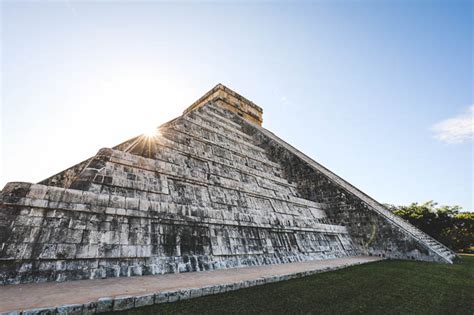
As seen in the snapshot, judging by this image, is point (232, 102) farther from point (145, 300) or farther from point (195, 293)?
point (145, 300)

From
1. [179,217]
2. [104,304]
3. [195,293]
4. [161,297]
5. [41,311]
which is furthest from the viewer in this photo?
[179,217]

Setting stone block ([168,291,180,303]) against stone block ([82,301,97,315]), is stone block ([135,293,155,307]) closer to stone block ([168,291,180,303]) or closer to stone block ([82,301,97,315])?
stone block ([168,291,180,303])

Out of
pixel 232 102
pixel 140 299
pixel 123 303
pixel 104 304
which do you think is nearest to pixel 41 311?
pixel 104 304

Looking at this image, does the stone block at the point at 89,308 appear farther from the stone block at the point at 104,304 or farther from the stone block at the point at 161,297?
the stone block at the point at 161,297

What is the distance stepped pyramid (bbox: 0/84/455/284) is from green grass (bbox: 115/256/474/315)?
1413 millimetres

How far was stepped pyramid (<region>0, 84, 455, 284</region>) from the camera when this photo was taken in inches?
132

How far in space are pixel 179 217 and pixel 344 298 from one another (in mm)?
3443

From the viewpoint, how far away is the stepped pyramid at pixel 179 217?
11.0 ft

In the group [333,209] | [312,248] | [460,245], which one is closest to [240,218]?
[312,248]

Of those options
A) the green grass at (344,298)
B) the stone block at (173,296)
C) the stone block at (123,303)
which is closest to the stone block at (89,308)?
the stone block at (123,303)

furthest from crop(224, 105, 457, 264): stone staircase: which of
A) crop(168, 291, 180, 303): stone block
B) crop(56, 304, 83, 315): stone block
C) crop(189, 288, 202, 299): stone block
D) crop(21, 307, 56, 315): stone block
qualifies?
crop(21, 307, 56, 315): stone block

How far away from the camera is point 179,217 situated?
4.95 meters

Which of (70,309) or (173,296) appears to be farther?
(173,296)

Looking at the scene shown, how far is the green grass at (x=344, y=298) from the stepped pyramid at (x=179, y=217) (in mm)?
1413
